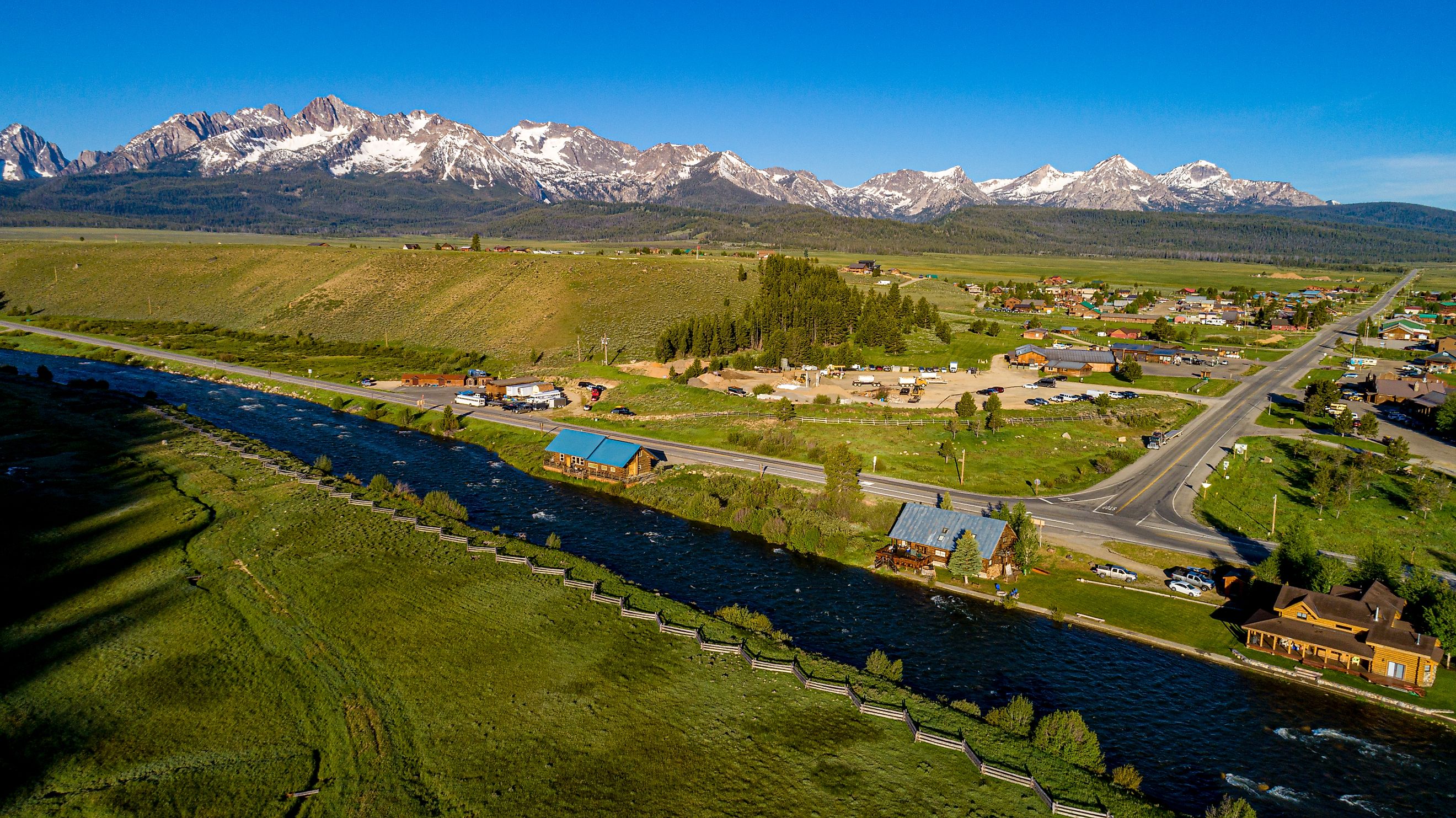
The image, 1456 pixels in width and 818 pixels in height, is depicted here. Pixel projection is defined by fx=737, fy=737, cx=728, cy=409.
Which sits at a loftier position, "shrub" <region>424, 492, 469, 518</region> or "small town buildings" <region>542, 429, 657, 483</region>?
"small town buildings" <region>542, 429, 657, 483</region>

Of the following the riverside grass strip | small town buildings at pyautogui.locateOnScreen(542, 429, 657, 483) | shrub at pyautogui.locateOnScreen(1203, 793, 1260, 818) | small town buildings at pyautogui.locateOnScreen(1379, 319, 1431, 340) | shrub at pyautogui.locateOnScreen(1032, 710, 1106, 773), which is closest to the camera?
shrub at pyautogui.locateOnScreen(1203, 793, 1260, 818)

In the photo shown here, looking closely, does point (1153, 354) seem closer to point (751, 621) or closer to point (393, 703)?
point (751, 621)

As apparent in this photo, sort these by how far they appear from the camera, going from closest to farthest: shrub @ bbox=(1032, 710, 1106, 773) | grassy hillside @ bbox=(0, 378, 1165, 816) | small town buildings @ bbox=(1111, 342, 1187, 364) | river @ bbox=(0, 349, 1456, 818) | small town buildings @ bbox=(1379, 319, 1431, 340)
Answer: grassy hillside @ bbox=(0, 378, 1165, 816), river @ bbox=(0, 349, 1456, 818), shrub @ bbox=(1032, 710, 1106, 773), small town buildings @ bbox=(1111, 342, 1187, 364), small town buildings @ bbox=(1379, 319, 1431, 340)

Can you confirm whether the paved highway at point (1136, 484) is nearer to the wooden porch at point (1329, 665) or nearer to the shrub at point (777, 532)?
the shrub at point (777, 532)

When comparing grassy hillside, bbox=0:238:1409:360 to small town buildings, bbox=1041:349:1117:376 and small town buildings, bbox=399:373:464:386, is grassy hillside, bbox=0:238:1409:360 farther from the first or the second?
small town buildings, bbox=1041:349:1117:376

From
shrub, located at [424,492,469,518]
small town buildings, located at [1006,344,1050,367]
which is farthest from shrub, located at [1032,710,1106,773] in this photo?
small town buildings, located at [1006,344,1050,367]

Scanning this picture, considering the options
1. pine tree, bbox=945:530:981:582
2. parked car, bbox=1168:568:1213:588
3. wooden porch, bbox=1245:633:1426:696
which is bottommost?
wooden porch, bbox=1245:633:1426:696

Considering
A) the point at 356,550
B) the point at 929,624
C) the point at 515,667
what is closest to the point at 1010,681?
the point at 929,624
